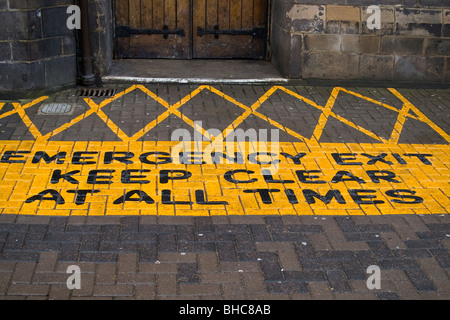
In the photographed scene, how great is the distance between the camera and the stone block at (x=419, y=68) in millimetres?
9961

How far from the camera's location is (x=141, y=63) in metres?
10.6

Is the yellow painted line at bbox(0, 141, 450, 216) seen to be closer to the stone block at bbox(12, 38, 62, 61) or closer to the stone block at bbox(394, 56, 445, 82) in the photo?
the stone block at bbox(12, 38, 62, 61)

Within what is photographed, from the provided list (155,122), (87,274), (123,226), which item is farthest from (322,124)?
(87,274)

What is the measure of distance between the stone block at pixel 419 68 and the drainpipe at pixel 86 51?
460 cm

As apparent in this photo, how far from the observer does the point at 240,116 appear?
870cm

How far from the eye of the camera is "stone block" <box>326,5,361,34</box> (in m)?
9.67

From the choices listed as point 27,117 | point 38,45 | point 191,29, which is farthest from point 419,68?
point 27,117

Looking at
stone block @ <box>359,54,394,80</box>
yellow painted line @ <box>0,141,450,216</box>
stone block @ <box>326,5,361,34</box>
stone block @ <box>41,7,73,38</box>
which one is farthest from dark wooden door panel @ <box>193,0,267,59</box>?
yellow painted line @ <box>0,141,450,216</box>

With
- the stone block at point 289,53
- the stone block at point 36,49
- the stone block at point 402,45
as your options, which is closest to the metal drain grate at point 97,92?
the stone block at point 36,49

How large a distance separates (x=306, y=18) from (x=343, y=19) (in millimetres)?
553

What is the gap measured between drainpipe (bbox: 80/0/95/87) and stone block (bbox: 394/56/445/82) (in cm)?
460

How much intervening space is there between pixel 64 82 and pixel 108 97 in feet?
2.44

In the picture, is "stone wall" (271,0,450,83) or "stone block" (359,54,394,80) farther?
"stone block" (359,54,394,80)

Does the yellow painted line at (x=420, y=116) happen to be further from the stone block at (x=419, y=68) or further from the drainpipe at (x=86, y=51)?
the drainpipe at (x=86, y=51)
